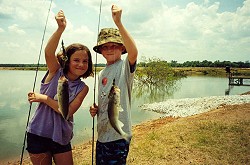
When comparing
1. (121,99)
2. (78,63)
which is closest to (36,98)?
(78,63)

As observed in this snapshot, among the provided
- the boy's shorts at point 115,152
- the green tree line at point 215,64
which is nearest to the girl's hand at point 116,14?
the boy's shorts at point 115,152

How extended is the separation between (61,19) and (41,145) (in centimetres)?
160

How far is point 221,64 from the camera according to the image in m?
141

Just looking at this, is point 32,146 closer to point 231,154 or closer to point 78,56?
point 78,56

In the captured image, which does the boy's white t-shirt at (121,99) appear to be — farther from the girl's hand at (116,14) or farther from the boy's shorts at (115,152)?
the girl's hand at (116,14)

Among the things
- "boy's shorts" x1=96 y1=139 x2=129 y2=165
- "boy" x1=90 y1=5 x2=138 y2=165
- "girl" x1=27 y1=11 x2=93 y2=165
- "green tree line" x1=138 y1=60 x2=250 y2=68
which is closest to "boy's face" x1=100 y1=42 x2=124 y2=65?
"boy" x1=90 y1=5 x2=138 y2=165

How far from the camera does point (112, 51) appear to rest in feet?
11.2

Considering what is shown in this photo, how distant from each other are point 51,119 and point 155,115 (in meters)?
17.0

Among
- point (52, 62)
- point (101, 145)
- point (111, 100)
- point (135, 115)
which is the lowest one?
point (135, 115)

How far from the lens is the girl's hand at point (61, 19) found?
2996 millimetres

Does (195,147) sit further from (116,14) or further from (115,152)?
(116,14)

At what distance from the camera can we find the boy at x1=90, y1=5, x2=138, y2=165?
123 inches

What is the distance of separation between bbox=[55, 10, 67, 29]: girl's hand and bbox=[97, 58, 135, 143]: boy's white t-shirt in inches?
32.7

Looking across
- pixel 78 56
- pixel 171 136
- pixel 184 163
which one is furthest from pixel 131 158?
pixel 78 56
